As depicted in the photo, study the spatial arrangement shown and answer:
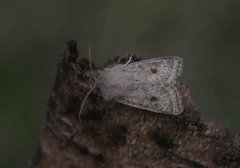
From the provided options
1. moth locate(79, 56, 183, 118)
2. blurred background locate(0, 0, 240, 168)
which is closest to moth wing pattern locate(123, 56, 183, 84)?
moth locate(79, 56, 183, 118)

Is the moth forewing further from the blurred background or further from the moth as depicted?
A: the blurred background

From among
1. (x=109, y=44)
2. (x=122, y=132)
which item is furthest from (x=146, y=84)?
(x=109, y=44)

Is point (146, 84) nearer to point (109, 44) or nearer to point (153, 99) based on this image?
point (153, 99)

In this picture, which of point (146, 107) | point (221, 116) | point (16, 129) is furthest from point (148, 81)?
point (16, 129)

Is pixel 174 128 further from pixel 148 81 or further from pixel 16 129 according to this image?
pixel 16 129

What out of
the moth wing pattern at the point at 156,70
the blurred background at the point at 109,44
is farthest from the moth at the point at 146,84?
the blurred background at the point at 109,44

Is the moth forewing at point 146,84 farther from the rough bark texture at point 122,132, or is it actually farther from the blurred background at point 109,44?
the blurred background at point 109,44

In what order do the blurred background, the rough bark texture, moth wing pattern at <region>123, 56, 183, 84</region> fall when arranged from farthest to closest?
the blurred background → moth wing pattern at <region>123, 56, 183, 84</region> → the rough bark texture
